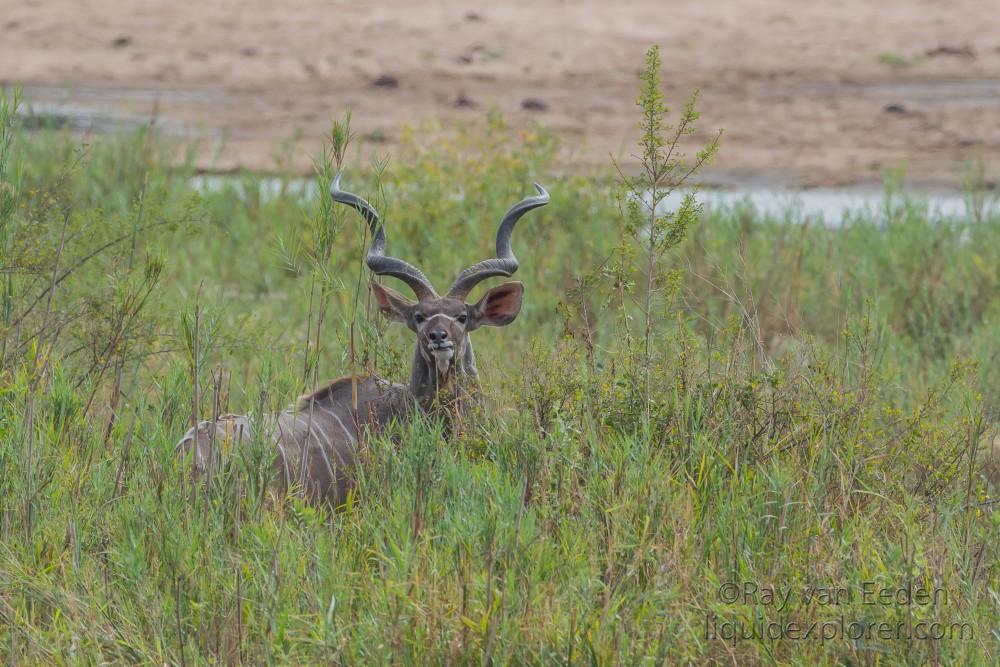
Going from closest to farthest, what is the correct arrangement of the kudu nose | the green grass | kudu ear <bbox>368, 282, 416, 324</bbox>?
the green grass, the kudu nose, kudu ear <bbox>368, 282, 416, 324</bbox>

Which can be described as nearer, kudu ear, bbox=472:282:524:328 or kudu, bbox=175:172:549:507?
kudu, bbox=175:172:549:507

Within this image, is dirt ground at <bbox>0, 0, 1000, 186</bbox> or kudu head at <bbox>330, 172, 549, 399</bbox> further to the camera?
dirt ground at <bbox>0, 0, 1000, 186</bbox>

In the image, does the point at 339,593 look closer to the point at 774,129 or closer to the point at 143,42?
the point at 774,129

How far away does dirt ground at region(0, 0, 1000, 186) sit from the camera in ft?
48.0

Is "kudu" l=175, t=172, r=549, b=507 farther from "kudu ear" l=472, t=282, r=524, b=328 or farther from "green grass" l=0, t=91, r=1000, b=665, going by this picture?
"green grass" l=0, t=91, r=1000, b=665

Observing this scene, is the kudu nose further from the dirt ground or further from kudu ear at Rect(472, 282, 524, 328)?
the dirt ground

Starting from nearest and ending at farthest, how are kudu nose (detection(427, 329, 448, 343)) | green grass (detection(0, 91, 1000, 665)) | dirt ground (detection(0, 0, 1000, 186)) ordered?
green grass (detection(0, 91, 1000, 665))
kudu nose (detection(427, 329, 448, 343))
dirt ground (detection(0, 0, 1000, 186))

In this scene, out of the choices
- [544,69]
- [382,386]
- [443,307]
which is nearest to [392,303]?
[443,307]

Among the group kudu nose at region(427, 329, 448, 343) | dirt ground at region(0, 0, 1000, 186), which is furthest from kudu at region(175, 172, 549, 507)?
dirt ground at region(0, 0, 1000, 186)

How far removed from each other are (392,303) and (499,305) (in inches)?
17.1

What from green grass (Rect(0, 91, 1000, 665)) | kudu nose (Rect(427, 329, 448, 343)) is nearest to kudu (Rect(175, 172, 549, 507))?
kudu nose (Rect(427, 329, 448, 343))

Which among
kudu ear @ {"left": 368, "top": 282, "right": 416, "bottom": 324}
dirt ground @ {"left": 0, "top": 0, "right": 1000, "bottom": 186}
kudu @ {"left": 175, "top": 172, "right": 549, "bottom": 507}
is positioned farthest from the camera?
dirt ground @ {"left": 0, "top": 0, "right": 1000, "bottom": 186}

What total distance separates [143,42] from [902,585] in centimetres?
1507

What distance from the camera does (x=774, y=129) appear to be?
1503 cm
